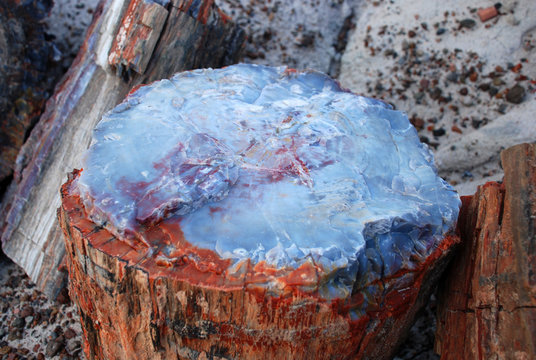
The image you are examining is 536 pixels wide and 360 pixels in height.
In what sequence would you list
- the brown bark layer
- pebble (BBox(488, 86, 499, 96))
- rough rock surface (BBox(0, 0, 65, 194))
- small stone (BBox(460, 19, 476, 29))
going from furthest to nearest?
small stone (BBox(460, 19, 476, 29)) → pebble (BBox(488, 86, 499, 96)) → rough rock surface (BBox(0, 0, 65, 194)) → the brown bark layer

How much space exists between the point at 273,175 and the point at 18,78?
5.91 ft

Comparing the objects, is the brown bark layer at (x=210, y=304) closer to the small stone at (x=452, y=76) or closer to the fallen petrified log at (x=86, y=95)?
the fallen petrified log at (x=86, y=95)

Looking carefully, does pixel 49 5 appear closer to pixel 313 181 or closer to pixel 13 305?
pixel 13 305

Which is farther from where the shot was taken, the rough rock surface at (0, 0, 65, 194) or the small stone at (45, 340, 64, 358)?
the rough rock surface at (0, 0, 65, 194)

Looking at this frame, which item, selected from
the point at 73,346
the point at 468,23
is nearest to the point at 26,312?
the point at 73,346

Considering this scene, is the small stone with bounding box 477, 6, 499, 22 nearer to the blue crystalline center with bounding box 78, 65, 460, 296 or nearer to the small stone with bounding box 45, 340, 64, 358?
the blue crystalline center with bounding box 78, 65, 460, 296

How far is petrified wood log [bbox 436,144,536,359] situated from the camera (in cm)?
119

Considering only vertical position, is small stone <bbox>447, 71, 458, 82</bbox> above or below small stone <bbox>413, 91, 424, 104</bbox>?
above

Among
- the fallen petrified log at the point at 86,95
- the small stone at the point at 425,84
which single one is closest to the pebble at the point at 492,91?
the small stone at the point at 425,84

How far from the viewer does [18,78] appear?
8.10ft

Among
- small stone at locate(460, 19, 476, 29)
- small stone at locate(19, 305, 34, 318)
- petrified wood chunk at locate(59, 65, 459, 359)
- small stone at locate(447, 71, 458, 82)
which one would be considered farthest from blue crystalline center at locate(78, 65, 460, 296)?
small stone at locate(460, 19, 476, 29)

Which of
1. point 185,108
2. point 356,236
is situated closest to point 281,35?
point 185,108

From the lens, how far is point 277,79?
188 centimetres

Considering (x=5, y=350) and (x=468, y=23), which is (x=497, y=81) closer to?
(x=468, y=23)
